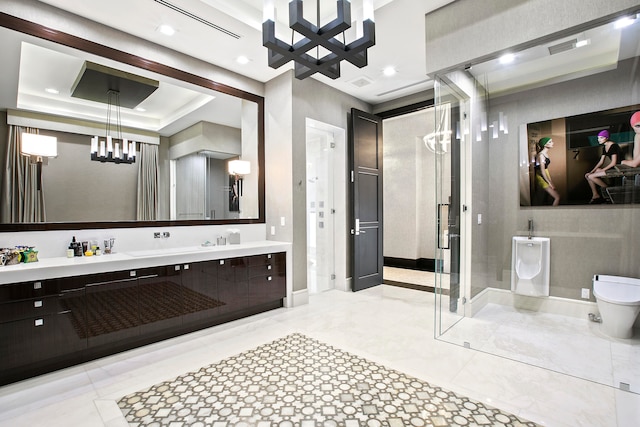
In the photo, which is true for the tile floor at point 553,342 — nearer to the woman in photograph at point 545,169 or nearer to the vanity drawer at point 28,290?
the woman in photograph at point 545,169

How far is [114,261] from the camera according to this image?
105 inches

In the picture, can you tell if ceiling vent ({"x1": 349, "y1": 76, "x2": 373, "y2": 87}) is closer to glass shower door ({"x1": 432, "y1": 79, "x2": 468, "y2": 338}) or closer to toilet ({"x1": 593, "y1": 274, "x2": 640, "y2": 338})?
glass shower door ({"x1": 432, "y1": 79, "x2": 468, "y2": 338})

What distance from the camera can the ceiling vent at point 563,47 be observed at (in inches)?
97.0

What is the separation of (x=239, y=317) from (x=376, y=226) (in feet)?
9.19

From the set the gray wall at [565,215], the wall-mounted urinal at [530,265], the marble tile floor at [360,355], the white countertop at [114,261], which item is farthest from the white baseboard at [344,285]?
the wall-mounted urinal at [530,265]

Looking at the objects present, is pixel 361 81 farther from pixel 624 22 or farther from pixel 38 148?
pixel 38 148

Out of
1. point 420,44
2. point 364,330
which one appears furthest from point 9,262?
point 420,44

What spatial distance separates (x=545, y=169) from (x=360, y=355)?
294 centimetres

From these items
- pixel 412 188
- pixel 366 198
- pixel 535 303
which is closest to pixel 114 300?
pixel 366 198

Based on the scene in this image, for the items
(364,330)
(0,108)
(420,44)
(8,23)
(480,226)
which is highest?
(420,44)

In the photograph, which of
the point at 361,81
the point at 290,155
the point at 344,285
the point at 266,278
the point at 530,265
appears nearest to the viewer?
the point at 530,265

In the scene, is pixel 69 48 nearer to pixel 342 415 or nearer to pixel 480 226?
pixel 342 415

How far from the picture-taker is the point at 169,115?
352 centimetres

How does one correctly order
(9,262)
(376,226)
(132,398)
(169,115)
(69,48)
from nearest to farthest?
1. (132,398)
2. (9,262)
3. (69,48)
4. (169,115)
5. (376,226)
